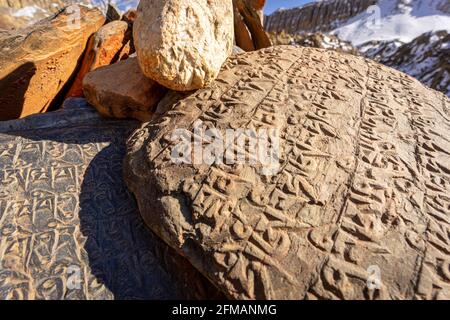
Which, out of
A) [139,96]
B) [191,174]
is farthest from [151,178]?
[139,96]

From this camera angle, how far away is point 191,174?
1354mm

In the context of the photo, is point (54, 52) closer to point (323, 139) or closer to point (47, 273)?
point (47, 273)

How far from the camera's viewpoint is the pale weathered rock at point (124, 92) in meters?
1.86

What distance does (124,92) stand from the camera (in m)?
1.86

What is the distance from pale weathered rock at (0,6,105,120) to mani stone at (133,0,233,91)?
1.06 m

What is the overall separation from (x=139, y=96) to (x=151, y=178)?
2.25 feet

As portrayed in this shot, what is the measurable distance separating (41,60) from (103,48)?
0.46 meters

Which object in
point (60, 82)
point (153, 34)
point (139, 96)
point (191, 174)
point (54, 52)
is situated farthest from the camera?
point (60, 82)

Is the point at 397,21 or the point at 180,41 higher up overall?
the point at 180,41

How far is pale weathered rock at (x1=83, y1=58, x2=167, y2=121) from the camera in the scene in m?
1.86

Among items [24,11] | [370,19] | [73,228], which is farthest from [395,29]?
[24,11]

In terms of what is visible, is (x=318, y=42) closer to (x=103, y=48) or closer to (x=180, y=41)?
(x=103, y=48)

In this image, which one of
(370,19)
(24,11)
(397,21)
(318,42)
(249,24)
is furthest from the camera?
(370,19)

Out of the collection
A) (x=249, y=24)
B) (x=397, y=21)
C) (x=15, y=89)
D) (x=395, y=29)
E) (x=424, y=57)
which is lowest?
(x=424, y=57)
